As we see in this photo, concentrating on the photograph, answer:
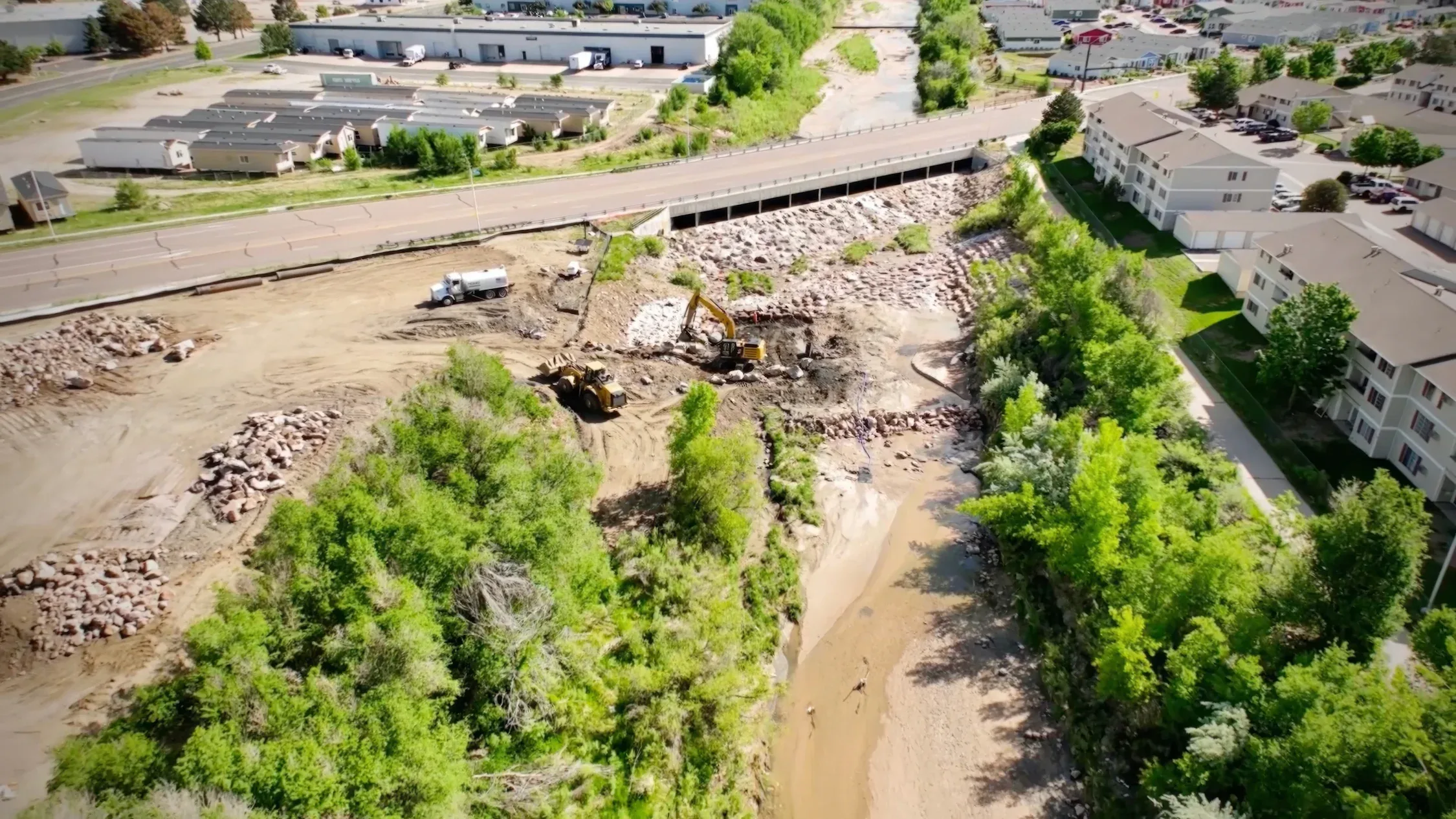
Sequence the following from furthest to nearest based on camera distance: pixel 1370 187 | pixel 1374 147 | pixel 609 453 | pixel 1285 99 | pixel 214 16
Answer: pixel 214 16, pixel 1285 99, pixel 1374 147, pixel 1370 187, pixel 609 453

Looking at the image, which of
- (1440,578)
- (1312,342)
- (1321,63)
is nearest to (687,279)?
(1312,342)

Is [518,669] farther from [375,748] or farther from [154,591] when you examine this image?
[154,591]

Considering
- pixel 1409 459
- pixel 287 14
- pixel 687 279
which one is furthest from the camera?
pixel 287 14

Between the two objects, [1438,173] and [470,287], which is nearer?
[470,287]

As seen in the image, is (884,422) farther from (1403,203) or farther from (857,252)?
(1403,203)

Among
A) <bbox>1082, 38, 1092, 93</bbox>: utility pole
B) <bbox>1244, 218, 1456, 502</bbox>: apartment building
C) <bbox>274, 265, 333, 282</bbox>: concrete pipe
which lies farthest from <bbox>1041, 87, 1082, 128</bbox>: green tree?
<bbox>274, 265, 333, 282</bbox>: concrete pipe

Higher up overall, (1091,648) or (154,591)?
(154,591)

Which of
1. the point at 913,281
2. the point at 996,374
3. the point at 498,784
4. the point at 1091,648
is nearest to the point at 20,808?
the point at 498,784
